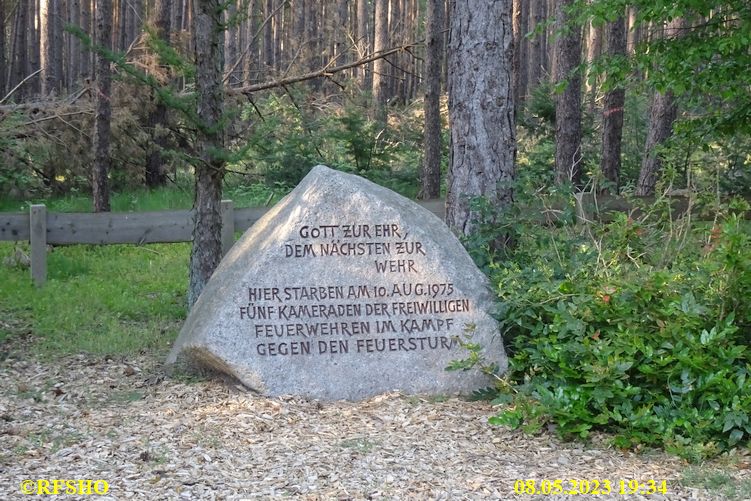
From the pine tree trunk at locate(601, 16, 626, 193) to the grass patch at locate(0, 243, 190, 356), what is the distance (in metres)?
7.35

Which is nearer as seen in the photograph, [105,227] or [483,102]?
[483,102]

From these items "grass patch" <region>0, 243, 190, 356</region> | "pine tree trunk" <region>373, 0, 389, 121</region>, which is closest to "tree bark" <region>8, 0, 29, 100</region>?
"pine tree trunk" <region>373, 0, 389, 121</region>

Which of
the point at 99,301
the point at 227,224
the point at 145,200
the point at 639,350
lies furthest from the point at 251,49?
the point at 639,350

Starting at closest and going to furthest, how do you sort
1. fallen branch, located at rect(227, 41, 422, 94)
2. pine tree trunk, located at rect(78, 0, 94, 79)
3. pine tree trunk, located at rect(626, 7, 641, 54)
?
pine tree trunk, located at rect(626, 7, 641, 54), fallen branch, located at rect(227, 41, 422, 94), pine tree trunk, located at rect(78, 0, 94, 79)

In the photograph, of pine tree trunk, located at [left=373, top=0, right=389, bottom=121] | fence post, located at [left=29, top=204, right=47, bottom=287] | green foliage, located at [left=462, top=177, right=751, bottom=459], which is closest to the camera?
green foliage, located at [left=462, top=177, right=751, bottom=459]

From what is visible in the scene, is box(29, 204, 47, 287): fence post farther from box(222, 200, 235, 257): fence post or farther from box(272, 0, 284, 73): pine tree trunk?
box(272, 0, 284, 73): pine tree trunk

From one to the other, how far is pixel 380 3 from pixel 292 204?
2465cm

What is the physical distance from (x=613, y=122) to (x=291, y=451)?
1117cm

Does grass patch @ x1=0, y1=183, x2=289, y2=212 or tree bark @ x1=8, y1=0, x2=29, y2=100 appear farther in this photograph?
tree bark @ x1=8, y1=0, x2=29, y2=100

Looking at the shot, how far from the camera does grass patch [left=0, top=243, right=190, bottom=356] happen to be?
7.88m

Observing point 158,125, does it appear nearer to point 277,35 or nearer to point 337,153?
point 337,153

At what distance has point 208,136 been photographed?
7.66m

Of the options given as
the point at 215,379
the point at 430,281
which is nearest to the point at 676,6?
the point at 430,281
